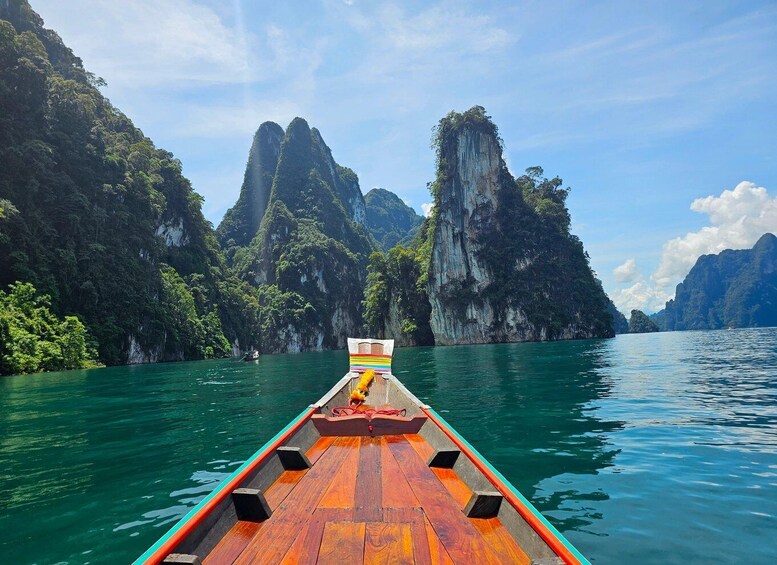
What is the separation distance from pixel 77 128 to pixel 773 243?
741 feet

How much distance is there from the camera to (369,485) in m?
3.76

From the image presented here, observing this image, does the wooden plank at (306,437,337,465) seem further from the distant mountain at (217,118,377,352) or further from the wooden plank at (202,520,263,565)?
the distant mountain at (217,118,377,352)

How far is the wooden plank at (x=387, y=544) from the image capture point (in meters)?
2.52

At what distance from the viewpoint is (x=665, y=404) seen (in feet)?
35.0

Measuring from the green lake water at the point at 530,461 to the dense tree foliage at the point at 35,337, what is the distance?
18.7 metres

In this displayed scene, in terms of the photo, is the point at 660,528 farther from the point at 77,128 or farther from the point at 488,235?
the point at 488,235

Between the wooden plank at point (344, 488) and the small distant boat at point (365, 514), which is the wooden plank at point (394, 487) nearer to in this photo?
the small distant boat at point (365, 514)

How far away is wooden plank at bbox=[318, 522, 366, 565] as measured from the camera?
253 cm

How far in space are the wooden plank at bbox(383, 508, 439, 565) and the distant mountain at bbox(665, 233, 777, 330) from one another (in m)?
196

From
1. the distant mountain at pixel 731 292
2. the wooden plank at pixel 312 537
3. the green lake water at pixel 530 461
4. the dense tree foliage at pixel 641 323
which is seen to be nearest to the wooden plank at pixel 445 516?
the wooden plank at pixel 312 537

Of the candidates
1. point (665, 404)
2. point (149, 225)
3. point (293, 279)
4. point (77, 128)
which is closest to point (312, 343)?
point (293, 279)

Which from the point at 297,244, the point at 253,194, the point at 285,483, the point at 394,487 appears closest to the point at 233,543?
the point at 285,483

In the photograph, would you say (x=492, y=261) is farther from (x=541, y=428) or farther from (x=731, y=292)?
(x=731, y=292)

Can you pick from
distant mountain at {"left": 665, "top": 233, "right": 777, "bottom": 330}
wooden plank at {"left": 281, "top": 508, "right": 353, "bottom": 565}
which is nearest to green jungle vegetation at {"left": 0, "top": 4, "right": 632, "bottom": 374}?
wooden plank at {"left": 281, "top": 508, "right": 353, "bottom": 565}
